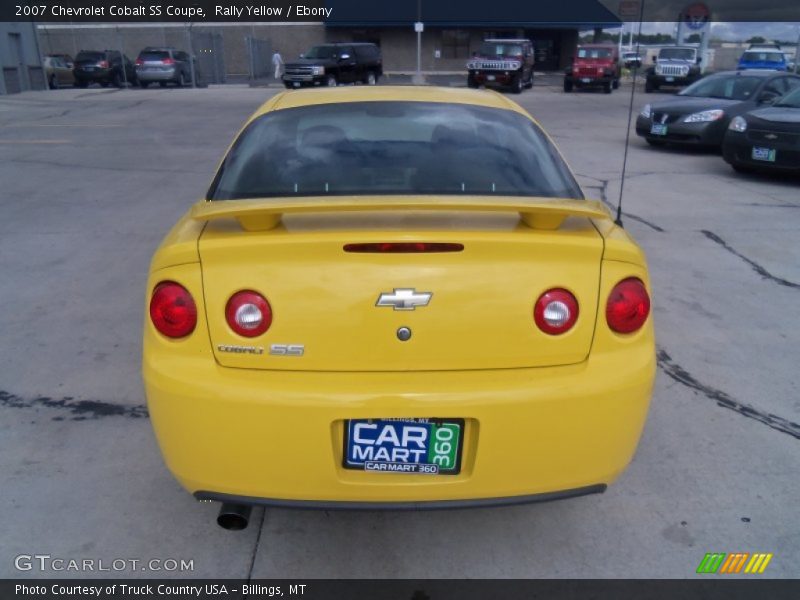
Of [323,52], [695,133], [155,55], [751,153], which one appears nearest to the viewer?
[751,153]

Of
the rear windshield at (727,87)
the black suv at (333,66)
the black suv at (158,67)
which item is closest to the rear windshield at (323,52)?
the black suv at (333,66)

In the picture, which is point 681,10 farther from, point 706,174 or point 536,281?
point 536,281

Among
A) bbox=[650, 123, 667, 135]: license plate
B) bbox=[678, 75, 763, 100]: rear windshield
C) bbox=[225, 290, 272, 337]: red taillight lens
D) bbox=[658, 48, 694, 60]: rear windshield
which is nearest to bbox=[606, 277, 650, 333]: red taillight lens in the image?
bbox=[225, 290, 272, 337]: red taillight lens

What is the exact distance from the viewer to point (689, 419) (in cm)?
353

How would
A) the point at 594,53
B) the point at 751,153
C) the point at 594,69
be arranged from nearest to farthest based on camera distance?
the point at 751,153, the point at 594,69, the point at 594,53

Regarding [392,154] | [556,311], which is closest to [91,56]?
[392,154]

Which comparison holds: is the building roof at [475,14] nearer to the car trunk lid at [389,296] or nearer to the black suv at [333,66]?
the black suv at [333,66]

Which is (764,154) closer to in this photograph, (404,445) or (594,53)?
(404,445)

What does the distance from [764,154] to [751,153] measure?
0.20 metres

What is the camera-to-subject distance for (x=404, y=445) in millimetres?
2199

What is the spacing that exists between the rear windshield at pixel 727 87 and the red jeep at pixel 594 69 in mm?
15751

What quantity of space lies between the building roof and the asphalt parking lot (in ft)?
111
